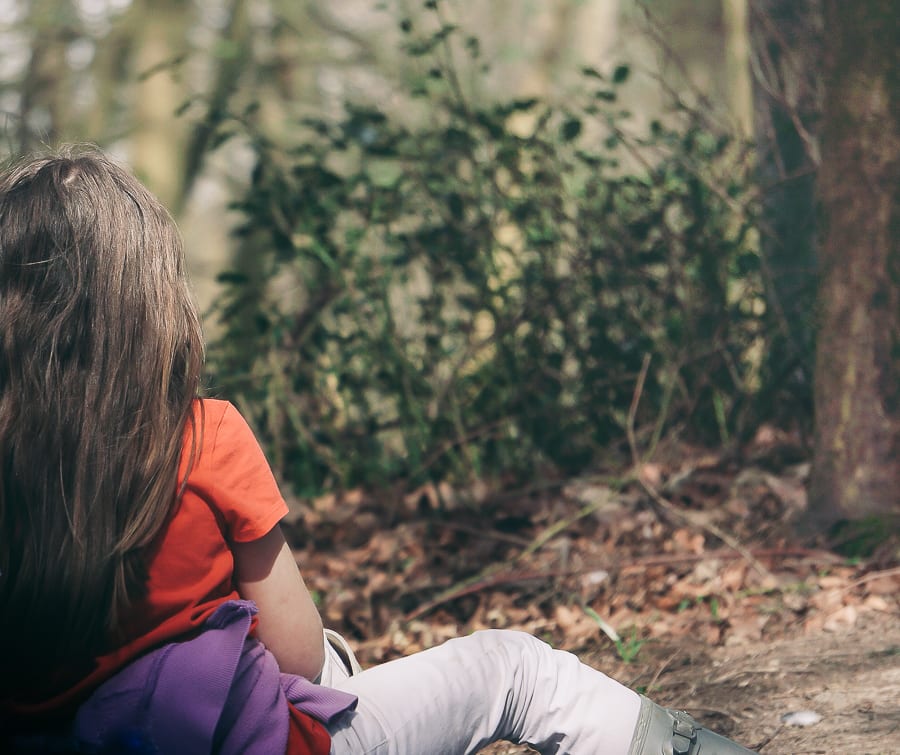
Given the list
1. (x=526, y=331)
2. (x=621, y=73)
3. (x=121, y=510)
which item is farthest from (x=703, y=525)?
(x=121, y=510)

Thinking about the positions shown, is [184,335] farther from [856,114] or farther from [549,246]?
[549,246]

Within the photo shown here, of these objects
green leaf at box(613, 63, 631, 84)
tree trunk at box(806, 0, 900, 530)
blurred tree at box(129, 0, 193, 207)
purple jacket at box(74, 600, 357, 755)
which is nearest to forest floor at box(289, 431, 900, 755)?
tree trunk at box(806, 0, 900, 530)

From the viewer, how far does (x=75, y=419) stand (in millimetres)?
1654

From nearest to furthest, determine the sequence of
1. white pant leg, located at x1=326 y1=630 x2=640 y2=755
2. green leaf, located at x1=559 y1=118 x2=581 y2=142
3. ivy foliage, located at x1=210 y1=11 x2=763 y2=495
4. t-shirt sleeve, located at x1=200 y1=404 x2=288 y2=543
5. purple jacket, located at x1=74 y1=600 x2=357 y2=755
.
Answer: purple jacket, located at x1=74 y1=600 x2=357 y2=755, t-shirt sleeve, located at x1=200 y1=404 x2=288 y2=543, white pant leg, located at x1=326 y1=630 x2=640 y2=755, green leaf, located at x1=559 y1=118 x2=581 y2=142, ivy foliage, located at x1=210 y1=11 x2=763 y2=495

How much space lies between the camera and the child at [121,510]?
1.63 meters

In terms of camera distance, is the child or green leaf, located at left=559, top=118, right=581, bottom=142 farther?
green leaf, located at left=559, top=118, right=581, bottom=142

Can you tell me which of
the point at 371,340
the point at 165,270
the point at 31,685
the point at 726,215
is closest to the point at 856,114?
the point at 726,215

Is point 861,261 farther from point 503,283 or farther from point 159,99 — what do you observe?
point 159,99

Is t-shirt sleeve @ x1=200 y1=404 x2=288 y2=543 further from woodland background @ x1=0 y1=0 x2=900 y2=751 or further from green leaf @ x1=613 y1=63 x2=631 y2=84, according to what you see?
green leaf @ x1=613 y1=63 x2=631 y2=84

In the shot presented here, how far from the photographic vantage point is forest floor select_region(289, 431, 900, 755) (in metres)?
2.78

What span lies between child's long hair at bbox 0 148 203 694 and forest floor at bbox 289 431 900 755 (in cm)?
142

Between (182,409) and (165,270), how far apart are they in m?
0.24

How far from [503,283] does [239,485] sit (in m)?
3.11

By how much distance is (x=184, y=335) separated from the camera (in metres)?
1.75
